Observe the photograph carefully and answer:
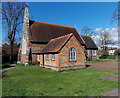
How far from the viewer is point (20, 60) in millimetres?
29484

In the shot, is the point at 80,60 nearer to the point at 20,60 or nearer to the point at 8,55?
the point at 20,60

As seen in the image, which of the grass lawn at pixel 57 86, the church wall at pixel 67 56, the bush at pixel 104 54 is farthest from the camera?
the bush at pixel 104 54

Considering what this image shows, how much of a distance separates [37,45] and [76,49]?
11197mm

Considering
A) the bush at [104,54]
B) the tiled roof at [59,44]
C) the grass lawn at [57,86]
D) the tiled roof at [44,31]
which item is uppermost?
the tiled roof at [44,31]

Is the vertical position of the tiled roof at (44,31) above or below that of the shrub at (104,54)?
above

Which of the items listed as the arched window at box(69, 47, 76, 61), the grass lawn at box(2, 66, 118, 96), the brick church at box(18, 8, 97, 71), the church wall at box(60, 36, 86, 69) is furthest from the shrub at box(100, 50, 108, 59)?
the grass lawn at box(2, 66, 118, 96)

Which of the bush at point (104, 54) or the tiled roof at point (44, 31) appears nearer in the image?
the tiled roof at point (44, 31)

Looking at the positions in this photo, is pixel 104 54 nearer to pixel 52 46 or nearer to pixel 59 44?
pixel 52 46

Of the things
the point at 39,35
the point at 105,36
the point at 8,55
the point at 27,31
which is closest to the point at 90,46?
the point at 39,35

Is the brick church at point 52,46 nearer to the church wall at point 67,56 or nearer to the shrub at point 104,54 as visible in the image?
the church wall at point 67,56

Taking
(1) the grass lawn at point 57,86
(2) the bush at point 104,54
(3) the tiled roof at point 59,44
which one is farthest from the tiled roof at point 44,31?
(2) the bush at point 104,54

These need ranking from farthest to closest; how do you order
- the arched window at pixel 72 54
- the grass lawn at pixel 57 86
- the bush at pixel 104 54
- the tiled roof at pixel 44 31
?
the bush at pixel 104 54
the tiled roof at pixel 44 31
the arched window at pixel 72 54
the grass lawn at pixel 57 86

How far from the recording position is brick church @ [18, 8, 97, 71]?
49.5ft

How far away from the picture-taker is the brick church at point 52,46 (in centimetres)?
1510
